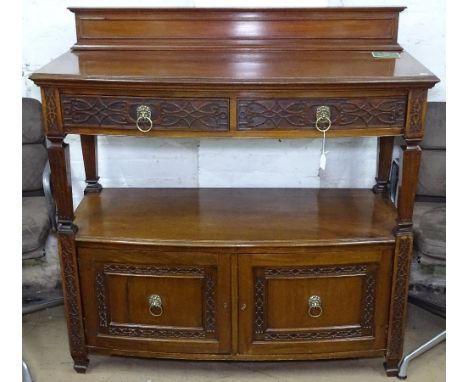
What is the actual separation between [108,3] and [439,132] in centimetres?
150

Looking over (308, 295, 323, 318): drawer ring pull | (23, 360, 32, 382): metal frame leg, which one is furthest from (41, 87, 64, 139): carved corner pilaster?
(308, 295, 323, 318): drawer ring pull

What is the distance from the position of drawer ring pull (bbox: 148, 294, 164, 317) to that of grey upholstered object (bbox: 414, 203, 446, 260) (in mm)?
1020

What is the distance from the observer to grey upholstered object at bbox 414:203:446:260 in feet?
7.25

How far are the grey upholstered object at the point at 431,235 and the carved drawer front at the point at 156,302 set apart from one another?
30.4 inches

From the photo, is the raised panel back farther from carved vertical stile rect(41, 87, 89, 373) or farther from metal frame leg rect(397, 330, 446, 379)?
metal frame leg rect(397, 330, 446, 379)

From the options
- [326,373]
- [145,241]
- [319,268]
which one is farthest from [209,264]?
[326,373]

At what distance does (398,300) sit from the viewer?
2139 millimetres

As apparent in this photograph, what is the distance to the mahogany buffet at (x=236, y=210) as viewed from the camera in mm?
1879

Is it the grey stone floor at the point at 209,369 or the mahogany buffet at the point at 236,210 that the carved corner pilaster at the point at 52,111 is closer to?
the mahogany buffet at the point at 236,210

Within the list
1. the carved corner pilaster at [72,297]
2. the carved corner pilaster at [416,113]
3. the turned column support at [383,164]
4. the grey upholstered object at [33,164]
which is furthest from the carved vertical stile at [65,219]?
the turned column support at [383,164]

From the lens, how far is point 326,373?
7.57ft

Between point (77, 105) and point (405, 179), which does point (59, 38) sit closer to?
point (77, 105)

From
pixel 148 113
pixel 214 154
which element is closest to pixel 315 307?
pixel 214 154

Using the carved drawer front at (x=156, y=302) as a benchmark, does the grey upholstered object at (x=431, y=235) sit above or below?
above
